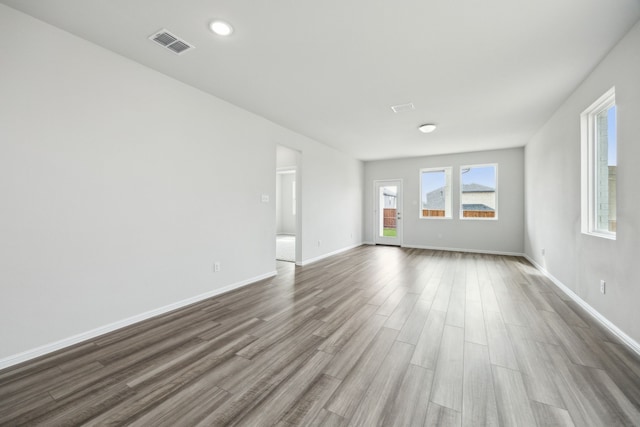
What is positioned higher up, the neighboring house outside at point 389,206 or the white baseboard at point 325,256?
the neighboring house outside at point 389,206

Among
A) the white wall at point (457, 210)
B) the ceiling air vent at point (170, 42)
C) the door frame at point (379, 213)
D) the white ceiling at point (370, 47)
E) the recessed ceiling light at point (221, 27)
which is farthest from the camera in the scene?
the door frame at point (379, 213)

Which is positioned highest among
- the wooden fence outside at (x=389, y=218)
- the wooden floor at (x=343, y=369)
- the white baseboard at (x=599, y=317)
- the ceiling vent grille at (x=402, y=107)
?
the ceiling vent grille at (x=402, y=107)

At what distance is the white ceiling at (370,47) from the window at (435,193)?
131 inches

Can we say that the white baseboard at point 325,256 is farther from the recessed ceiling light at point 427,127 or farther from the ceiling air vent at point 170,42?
the ceiling air vent at point 170,42

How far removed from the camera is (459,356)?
2121 mm

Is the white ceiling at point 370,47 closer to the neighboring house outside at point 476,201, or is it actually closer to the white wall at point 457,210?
the white wall at point 457,210

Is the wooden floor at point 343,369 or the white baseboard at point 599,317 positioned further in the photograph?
the white baseboard at point 599,317

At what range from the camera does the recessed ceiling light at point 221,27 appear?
220 cm

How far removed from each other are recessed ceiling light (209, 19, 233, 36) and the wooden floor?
2717 millimetres

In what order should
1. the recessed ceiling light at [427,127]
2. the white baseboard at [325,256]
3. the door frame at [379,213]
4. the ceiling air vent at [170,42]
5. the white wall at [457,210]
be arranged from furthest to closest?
1. the door frame at [379,213]
2. the white wall at [457,210]
3. the white baseboard at [325,256]
4. the recessed ceiling light at [427,127]
5. the ceiling air vent at [170,42]

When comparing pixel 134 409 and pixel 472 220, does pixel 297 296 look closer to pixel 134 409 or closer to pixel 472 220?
pixel 134 409

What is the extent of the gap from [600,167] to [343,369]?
360cm

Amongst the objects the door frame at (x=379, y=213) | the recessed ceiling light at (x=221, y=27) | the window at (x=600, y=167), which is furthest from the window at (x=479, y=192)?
the recessed ceiling light at (x=221, y=27)

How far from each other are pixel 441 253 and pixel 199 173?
606cm
